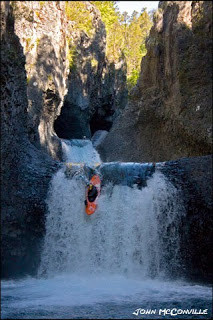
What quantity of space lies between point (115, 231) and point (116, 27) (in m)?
20.8

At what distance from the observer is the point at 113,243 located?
8.57 m

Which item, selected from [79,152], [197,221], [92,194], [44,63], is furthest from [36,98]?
[197,221]

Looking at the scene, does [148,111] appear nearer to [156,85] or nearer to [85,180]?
[156,85]

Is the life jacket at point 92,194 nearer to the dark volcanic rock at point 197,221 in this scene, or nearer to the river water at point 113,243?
the river water at point 113,243

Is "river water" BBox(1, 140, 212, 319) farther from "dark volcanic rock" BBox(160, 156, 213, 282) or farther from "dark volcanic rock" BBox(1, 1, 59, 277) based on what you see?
"dark volcanic rock" BBox(1, 1, 59, 277)

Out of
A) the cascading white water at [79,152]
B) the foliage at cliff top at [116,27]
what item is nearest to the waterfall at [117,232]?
the cascading white water at [79,152]

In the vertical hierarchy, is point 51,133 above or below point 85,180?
above

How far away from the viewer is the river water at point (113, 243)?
7293 mm

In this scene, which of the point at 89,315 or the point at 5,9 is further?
the point at 5,9

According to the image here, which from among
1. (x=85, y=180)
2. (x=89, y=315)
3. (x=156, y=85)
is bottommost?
(x=89, y=315)

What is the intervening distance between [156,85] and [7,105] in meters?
7.18

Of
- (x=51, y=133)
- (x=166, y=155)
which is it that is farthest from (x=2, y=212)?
(x=51, y=133)

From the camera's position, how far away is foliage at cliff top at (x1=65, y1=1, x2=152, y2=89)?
673 inches

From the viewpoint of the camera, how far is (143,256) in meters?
8.41
